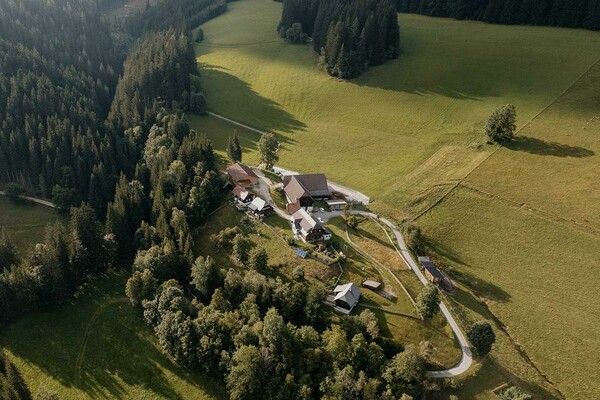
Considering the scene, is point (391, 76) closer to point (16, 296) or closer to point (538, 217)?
point (538, 217)

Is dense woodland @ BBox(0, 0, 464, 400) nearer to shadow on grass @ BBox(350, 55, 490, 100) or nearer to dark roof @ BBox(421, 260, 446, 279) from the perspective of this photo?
shadow on grass @ BBox(350, 55, 490, 100)

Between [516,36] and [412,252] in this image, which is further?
[516,36]

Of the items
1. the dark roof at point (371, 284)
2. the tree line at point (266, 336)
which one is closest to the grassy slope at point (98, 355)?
the tree line at point (266, 336)

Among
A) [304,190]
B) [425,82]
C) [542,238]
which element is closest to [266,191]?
[304,190]

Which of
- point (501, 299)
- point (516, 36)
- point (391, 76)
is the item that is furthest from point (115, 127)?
point (516, 36)

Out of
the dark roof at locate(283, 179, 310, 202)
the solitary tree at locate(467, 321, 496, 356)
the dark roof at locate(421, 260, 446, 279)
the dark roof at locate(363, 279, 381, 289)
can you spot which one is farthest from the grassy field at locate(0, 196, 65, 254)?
Answer: the solitary tree at locate(467, 321, 496, 356)

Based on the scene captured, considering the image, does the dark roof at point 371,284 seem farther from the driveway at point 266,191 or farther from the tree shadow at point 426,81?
the tree shadow at point 426,81
